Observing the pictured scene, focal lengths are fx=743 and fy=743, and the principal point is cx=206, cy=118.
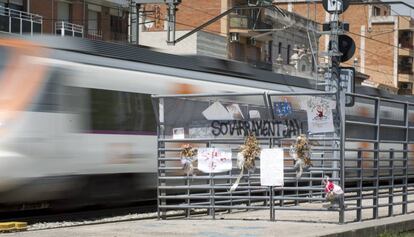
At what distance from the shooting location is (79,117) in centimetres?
1395

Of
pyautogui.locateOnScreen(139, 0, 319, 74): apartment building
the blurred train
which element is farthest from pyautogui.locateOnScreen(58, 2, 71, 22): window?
the blurred train

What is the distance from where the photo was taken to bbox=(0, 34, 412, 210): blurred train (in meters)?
12.8

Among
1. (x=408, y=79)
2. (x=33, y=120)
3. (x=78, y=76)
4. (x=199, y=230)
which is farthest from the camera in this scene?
(x=408, y=79)

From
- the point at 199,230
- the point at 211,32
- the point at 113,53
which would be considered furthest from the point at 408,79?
the point at 199,230

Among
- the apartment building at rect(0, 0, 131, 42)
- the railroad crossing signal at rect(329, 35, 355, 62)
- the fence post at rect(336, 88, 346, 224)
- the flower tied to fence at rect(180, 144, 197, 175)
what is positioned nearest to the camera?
the fence post at rect(336, 88, 346, 224)

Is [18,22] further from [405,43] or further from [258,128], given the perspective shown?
[405,43]

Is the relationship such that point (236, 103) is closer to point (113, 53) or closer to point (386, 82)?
point (113, 53)

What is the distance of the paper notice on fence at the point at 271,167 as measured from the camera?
10.8 meters

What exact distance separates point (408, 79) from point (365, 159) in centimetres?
6988

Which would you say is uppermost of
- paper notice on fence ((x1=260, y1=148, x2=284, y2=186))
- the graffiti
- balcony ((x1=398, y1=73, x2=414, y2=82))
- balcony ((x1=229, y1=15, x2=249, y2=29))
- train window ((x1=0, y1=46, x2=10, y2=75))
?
balcony ((x1=229, y1=15, x2=249, y2=29))

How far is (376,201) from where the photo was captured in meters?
11.4

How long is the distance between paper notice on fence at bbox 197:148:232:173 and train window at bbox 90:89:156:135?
3.65 metres

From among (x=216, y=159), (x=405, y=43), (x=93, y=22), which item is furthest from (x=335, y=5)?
(x=405, y=43)

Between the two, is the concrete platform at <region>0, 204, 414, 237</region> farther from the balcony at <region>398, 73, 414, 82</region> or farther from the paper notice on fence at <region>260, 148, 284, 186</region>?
the balcony at <region>398, 73, 414, 82</region>
